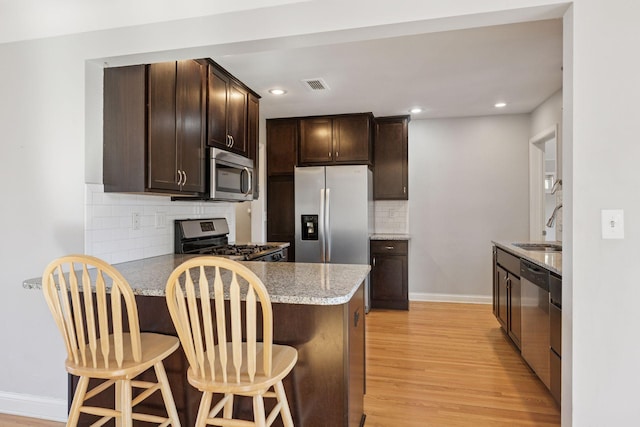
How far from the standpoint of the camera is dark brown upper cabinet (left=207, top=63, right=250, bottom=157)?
294 cm

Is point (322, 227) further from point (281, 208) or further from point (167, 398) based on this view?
→ point (167, 398)

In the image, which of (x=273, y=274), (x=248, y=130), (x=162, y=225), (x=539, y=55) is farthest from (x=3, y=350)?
(x=539, y=55)

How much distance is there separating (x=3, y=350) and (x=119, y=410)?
50.0 inches

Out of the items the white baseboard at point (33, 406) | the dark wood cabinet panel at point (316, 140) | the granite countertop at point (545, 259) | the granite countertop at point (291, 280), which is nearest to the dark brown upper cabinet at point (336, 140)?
the dark wood cabinet panel at point (316, 140)

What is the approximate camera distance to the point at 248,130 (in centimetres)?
356

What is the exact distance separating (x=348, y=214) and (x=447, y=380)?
216 centimetres

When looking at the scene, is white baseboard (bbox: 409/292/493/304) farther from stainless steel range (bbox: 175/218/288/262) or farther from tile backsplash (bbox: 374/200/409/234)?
stainless steel range (bbox: 175/218/288/262)

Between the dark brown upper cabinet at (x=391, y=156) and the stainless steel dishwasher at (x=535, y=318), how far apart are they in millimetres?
2174

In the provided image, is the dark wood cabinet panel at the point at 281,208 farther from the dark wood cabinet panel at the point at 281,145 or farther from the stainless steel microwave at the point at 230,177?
the stainless steel microwave at the point at 230,177

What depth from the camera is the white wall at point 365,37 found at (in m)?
1.55

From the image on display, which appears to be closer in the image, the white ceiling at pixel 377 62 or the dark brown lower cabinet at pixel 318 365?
the dark brown lower cabinet at pixel 318 365

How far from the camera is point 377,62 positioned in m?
3.00
